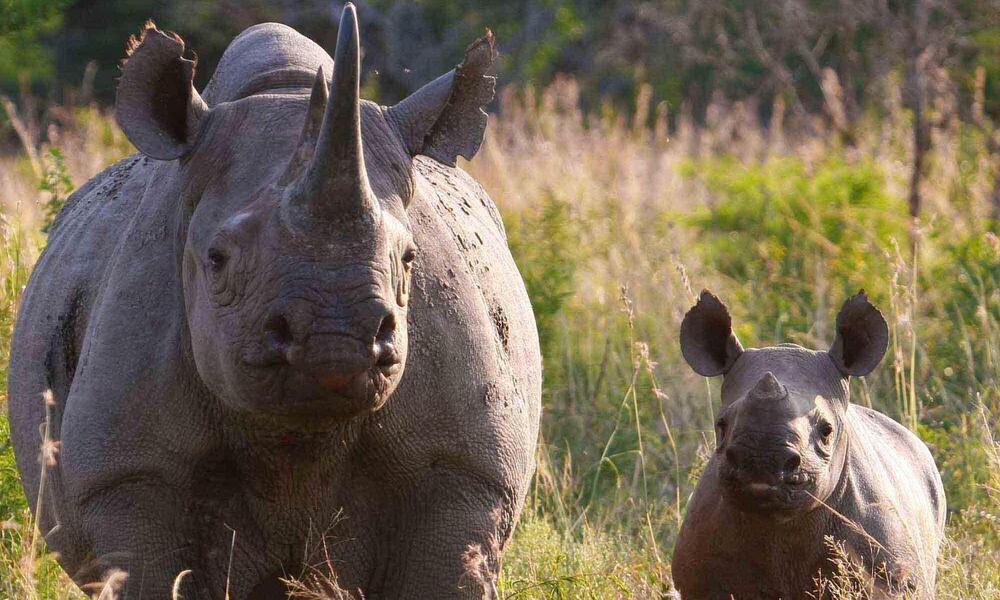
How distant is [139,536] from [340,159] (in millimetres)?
1132

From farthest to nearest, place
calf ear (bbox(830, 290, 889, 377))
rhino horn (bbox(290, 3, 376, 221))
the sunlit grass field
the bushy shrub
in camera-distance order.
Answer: the bushy shrub
the sunlit grass field
calf ear (bbox(830, 290, 889, 377))
rhino horn (bbox(290, 3, 376, 221))

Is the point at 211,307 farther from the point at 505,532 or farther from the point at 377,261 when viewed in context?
the point at 505,532

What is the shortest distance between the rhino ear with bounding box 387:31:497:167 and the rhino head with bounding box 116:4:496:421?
59mm

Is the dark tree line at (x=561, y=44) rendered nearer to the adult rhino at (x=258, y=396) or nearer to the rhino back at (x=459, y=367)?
the rhino back at (x=459, y=367)

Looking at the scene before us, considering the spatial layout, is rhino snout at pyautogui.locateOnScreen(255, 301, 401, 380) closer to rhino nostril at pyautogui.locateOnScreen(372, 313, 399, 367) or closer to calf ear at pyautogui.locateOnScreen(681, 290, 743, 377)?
rhino nostril at pyautogui.locateOnScreen(372, 313, 399, 367)

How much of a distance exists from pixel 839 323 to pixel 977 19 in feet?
30.6

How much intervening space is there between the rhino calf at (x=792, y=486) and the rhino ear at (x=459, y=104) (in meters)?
1.03

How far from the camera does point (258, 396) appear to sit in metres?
3.42

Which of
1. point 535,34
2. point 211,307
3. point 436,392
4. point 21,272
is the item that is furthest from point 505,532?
point 535,34

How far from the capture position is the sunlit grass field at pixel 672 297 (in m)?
5.80

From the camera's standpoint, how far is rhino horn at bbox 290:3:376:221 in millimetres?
3377

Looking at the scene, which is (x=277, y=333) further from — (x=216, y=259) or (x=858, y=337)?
(x=858, y=337)

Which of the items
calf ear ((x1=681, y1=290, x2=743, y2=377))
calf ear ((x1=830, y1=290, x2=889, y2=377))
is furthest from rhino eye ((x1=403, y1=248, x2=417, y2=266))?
calf ear ((x1=830, y1=290, x2=889, y2=377))

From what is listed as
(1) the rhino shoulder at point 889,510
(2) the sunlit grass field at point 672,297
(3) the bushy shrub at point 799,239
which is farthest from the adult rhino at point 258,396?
(3) the bushy shrub at point 799,239
